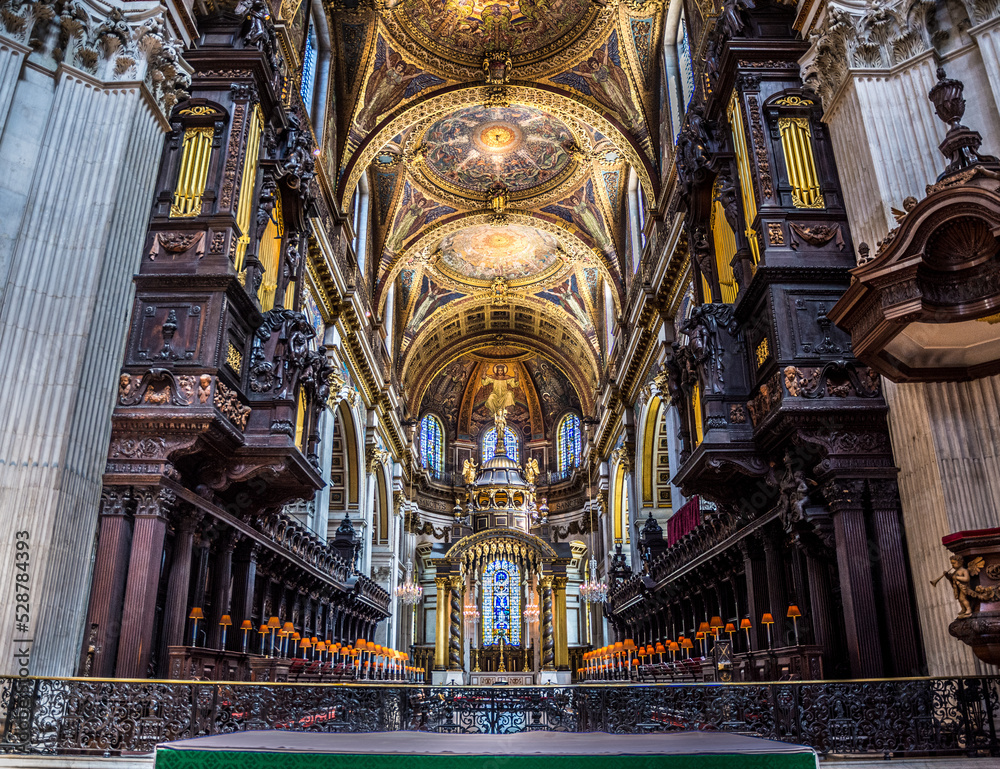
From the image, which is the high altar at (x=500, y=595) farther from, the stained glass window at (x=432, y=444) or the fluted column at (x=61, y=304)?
the fluted column at (x=61, y=304)

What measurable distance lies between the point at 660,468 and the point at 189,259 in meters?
18.2

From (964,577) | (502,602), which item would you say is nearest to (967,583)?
(964,577)

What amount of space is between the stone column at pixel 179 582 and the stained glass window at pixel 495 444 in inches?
1241

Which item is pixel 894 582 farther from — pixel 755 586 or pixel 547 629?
pixel 547 629

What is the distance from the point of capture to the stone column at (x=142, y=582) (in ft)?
30.3

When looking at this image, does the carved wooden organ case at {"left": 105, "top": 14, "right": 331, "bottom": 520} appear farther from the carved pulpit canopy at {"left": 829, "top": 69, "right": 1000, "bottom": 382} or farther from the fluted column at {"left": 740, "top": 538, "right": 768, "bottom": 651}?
the carved pulpit canopy at {"left": 829, "top": 69, "right": 1000, "bottom": 382}

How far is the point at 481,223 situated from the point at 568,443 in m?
15.2

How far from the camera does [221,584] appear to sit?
12.7 m

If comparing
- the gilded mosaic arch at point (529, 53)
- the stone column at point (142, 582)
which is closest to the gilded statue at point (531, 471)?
the gilded mosaic arch at point (529, 53)

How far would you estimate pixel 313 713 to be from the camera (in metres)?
7.69

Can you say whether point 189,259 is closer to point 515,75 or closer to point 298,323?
point 298,323

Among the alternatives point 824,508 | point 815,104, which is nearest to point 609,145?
point 815,104

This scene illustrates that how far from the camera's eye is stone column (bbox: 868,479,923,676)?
8.48m

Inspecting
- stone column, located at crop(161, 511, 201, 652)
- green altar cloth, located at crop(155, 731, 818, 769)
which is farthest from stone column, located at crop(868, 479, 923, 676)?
stone column, located at crop(161, 511, 201, 652)
